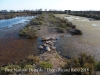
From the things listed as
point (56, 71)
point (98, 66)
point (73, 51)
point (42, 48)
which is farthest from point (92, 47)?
point (56, 71)

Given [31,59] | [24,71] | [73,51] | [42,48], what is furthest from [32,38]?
[24,71]

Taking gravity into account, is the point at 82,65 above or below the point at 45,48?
above

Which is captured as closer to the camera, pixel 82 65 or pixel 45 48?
pixel 82 65

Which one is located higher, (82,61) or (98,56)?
(82,61)

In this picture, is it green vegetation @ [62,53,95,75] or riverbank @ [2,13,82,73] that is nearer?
green vegetation @ [62,53,95,75]

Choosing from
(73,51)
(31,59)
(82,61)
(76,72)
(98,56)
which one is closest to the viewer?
(76,72)

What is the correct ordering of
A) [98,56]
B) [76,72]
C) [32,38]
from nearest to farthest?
[76,72]
[98,56]
[32,38]

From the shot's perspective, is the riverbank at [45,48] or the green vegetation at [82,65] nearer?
the green vegetation at [82,65]

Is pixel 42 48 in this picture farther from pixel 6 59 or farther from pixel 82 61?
pixel 82 61

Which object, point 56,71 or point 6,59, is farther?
point 6,59

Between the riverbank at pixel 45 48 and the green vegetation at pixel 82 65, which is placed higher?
the green vegetation at pixel 82 65

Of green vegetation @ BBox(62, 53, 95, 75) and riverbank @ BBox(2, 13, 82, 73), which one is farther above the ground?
green vegetation @ BBox(62, 53, 95, 75)
